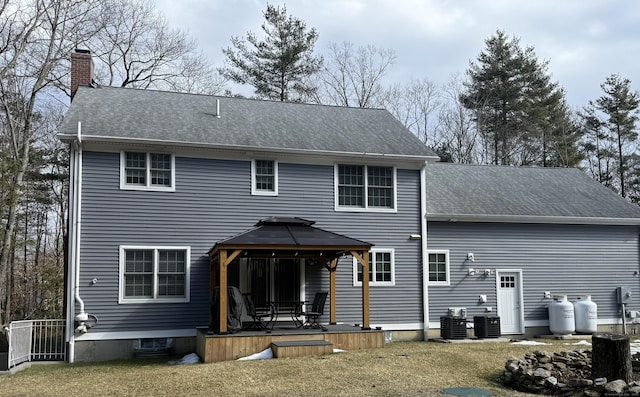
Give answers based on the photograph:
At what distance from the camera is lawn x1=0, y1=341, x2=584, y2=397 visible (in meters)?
9.36

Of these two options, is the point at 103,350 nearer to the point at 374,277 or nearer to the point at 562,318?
the point at 374,277

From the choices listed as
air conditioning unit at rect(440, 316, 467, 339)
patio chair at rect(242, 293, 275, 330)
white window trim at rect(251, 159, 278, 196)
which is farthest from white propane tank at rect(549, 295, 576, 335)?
white window trim at rect(251, 159, 278, 196)

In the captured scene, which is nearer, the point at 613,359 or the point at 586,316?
the point at 613,359

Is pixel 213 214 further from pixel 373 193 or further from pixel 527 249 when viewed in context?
pixel 527 249

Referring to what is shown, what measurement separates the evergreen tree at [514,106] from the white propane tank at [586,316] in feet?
54.2

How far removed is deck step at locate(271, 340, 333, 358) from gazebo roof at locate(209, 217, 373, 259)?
201 cm

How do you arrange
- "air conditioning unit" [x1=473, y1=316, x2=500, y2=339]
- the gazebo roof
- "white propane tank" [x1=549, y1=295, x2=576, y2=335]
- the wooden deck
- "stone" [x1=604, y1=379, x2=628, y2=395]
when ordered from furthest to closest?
"white propane tank" [x1=549, y1=295, x2=576, y2=335] → "air conditioning unit" [x1=473, y1=316, x2=500, y2=339] → the gazebo roof → the wooden deck → "stone" [x1=604, y1=379, x2=628, y2=395]

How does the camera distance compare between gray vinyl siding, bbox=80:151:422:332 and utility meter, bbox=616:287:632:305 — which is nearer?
gray vinyl siding, bbox=80:151:422:332

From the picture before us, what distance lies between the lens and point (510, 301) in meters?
17.2

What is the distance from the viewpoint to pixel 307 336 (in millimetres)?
13000

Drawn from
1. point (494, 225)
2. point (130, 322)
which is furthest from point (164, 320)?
point (494, 225)

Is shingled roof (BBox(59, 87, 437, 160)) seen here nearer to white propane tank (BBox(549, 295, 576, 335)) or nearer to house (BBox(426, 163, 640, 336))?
house (BBox(426, 163, 640, 336))

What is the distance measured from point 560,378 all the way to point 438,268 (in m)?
7.19

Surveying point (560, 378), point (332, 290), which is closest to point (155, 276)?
point (332, 290)
